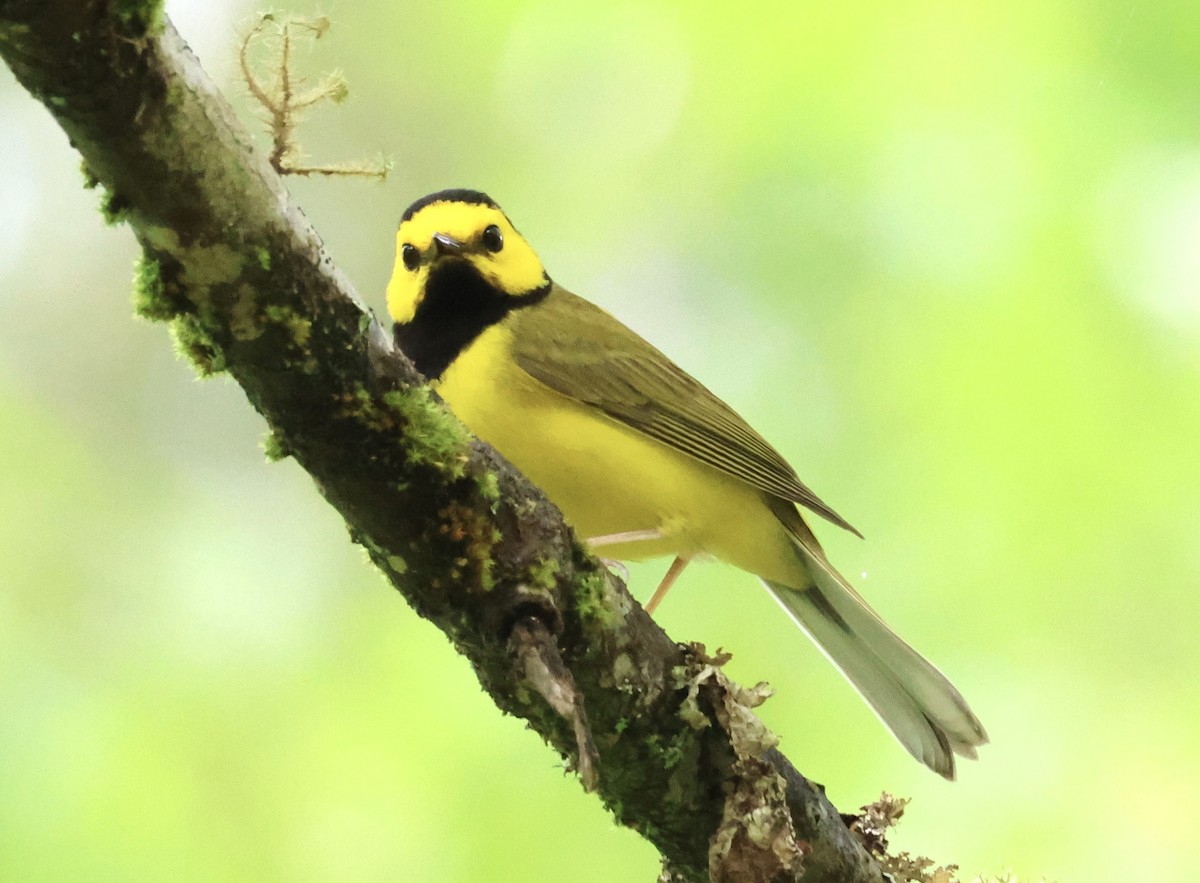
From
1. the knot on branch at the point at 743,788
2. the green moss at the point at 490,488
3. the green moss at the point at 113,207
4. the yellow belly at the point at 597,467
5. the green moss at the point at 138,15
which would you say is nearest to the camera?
the green moss at the point at 138,15

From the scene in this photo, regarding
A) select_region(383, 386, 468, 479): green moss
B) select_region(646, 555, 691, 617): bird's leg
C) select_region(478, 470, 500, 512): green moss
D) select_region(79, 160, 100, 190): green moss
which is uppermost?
select_region(646, 555, 691, 617): bird's leg

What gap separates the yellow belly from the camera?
3324mm

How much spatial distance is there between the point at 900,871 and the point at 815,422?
7.04ft

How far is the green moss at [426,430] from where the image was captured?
204cm

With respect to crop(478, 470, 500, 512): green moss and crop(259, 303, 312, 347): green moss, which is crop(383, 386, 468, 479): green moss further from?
crop(259, 303, 312, 347): green moss

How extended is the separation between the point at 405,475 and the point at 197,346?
1.29 ft

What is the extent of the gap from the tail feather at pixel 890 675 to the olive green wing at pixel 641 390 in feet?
→ 1.13

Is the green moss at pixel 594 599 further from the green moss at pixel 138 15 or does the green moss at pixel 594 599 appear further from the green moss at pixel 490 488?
the green moss at pixel 138 15

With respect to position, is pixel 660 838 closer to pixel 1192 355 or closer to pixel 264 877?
pixel 264 877

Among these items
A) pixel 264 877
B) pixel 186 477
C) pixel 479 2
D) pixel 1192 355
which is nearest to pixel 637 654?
→ pixel 264 877

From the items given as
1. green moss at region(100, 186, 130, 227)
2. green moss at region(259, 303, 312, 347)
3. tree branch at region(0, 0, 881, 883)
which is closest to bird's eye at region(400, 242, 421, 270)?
tree branch at region(0, 0, 881, 883)

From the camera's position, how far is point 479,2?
16.4 feet

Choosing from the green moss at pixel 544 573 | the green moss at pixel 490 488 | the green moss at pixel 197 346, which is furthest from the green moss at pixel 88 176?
the green moss at pixel 544 573

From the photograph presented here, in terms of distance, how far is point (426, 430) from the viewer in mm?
2059
